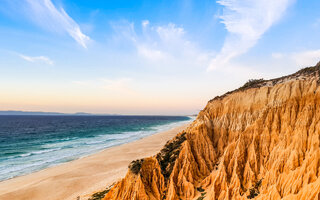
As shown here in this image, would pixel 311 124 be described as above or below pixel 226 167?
above

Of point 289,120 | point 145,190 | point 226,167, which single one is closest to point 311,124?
point 289,120

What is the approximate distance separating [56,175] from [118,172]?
28.0 ft

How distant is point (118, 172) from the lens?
80.6 feet

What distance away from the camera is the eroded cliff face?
9.62 m

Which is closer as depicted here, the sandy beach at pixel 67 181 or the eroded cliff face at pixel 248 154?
the eroded cliff face at pixel 248 154

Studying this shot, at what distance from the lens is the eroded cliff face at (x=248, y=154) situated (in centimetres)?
962

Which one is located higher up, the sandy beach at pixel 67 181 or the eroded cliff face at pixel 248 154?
the eroded cliff face at pixel 248 154

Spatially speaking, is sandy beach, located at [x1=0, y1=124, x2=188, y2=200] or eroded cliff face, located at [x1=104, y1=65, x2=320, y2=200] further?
sandy beach, located at [x1=0, y1=124, x2=188, y2=200]

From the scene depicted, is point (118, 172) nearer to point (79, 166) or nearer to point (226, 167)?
point (79, 166)

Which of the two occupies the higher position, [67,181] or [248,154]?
[248,154]

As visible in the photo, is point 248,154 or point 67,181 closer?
point 248,154

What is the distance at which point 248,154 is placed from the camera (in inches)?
461

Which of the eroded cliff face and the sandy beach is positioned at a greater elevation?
the eroded cliff face

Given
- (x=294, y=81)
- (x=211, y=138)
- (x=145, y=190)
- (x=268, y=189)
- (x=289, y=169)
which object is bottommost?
(x=145, y=190)
